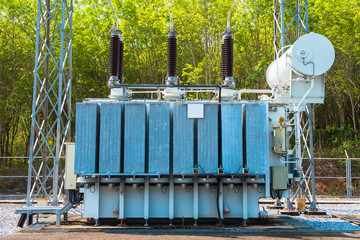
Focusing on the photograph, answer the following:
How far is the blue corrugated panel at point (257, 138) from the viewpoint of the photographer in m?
10.8

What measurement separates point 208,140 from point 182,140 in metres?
0.75

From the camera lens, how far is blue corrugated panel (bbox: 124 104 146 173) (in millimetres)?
10734

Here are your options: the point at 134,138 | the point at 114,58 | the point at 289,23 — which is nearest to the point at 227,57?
the point at 114,58

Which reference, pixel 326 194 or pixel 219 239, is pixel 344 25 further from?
pixel 219 239

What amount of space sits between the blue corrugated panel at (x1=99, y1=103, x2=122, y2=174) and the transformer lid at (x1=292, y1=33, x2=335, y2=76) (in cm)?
563

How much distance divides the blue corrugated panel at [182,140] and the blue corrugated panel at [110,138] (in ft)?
5.37

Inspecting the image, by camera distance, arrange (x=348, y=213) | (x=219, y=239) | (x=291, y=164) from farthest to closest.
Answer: (x=348, y=213)
(x=291, y=164)
(x=219, y=239)

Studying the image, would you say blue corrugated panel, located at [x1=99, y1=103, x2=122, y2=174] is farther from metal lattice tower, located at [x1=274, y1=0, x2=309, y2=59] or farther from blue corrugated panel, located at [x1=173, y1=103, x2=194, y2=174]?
metal lattice tower, located at [x1=274, y1=0, x2=309, y2=59]

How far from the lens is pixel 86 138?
10820 mm

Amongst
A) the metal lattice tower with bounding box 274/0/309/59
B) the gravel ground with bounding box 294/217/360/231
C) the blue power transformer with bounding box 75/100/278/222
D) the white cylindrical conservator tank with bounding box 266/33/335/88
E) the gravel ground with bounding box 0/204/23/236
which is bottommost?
the gravel ground with bounding box 0/204/23/236

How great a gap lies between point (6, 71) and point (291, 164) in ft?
79.2

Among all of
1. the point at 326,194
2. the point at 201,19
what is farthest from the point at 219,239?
the point at 201,19

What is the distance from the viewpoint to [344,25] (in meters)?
27.9

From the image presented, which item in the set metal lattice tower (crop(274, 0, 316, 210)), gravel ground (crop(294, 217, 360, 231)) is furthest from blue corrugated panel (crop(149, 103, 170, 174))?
gravel ground (crop(294, 217, 360, 231))
